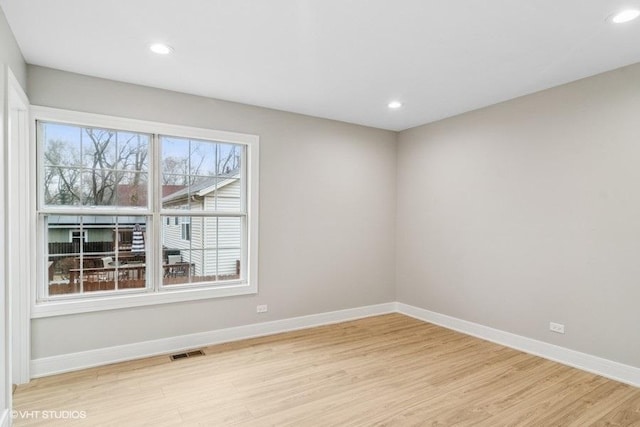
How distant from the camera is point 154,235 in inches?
144

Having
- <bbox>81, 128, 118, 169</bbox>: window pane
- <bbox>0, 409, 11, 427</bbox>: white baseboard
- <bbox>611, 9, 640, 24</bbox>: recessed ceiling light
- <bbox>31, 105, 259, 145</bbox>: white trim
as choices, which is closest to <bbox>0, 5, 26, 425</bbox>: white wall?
<bbox>0, 409, 11, 427</bbox>: white baseboard

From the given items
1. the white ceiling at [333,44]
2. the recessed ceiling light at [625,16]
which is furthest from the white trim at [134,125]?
the recessed ceiling light at [625,16]

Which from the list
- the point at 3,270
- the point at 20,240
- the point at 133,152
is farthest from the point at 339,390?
the point at 133,152

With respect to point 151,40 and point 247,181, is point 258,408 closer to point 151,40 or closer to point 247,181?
point 247,181

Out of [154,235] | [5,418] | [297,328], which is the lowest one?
[297,328]

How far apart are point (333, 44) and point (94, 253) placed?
289 cm

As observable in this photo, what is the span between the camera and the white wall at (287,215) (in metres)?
3.29

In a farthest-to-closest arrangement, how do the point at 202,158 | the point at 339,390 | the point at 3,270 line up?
the point at 202,158
the point at 339,390
the point at 3,270

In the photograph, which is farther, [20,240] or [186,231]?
[186,231]

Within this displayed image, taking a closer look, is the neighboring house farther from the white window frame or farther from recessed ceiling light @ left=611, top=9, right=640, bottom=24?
recessed ceiling light @ left=611, top=9, right=640, bottom=24

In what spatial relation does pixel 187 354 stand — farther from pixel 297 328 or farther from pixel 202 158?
pixel 202 158

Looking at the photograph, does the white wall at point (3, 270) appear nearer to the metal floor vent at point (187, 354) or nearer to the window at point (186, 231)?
the metal floor vent at point (187, 354)

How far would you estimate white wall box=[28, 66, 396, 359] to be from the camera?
329 centimetres

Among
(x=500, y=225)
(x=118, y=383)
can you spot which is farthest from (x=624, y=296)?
(x=118, y=383)
